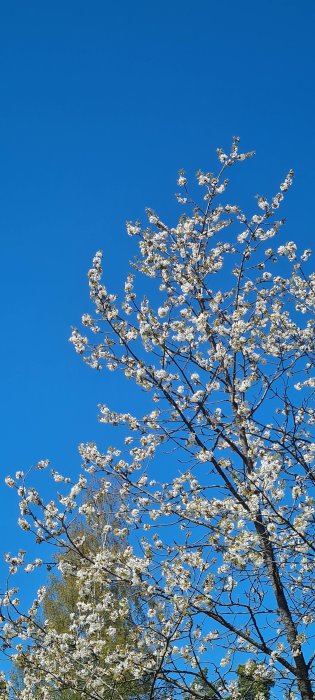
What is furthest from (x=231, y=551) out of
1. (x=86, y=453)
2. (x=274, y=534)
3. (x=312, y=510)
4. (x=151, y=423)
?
(x=86, y=453)

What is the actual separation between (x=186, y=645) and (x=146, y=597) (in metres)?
0.56

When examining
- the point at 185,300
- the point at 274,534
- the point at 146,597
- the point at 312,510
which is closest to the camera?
the point at 274,534

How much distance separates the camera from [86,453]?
248 inches

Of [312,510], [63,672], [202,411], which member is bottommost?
[63,672]

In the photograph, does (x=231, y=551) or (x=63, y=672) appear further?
(x=63, y=672)

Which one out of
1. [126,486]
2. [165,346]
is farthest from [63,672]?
[165,346]

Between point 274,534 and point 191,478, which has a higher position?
point 191,478

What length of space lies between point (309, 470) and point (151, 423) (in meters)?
1.44

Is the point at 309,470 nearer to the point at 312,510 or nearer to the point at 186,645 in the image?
the point at 312,510

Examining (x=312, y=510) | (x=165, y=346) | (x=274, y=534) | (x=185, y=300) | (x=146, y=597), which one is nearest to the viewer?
(x=274, y=534)

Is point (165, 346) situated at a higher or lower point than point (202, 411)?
higher

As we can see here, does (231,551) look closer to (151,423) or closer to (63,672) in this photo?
(151,423)

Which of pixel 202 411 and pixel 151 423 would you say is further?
pixel 151 423

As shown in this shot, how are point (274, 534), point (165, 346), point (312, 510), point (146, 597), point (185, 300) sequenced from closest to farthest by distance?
point (274, 534)
point (312, 510)
point (146, 597)
point (165, 346)
point (185, 300)
